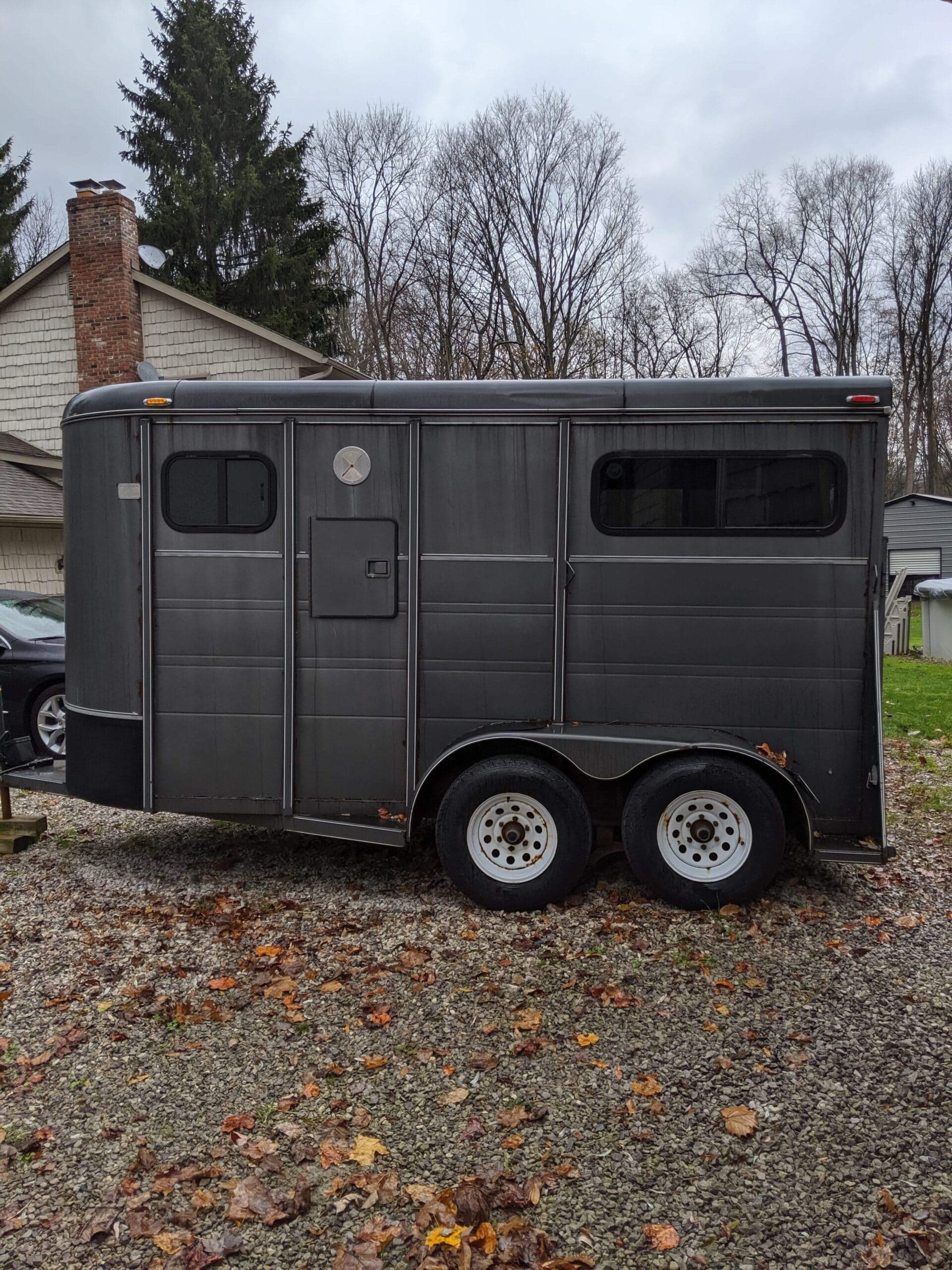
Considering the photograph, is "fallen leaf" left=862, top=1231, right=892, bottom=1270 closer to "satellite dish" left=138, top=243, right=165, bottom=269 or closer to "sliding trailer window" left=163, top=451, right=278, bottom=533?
"sliding trailer window" left=163, top=451, right=278, bottom=533

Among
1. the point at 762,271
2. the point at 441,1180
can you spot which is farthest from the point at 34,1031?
the point at 762,271

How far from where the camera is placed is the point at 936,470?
39.9 m

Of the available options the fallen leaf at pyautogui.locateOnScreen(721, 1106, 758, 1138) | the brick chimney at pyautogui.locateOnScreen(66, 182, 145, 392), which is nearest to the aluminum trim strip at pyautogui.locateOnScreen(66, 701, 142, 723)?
the fallen leaf at pyautogui.locateOnScreen(721, 1106, 758, 1138)

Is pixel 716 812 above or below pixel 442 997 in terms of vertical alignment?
above

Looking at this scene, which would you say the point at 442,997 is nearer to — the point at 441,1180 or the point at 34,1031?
the point at 441,1180

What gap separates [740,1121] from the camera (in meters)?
3.18

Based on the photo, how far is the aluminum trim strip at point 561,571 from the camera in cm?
487

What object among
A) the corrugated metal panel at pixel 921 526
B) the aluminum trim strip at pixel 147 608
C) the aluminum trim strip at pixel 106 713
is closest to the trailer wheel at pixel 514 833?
the aluminum trim strip at pixel 147 608

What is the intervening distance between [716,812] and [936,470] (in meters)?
40.4

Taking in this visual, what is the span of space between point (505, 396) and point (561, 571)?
966mm

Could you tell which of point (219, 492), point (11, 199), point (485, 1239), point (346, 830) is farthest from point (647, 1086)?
point (11, 199)

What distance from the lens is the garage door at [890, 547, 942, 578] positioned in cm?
2803

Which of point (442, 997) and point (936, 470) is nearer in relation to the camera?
point (442, 997)

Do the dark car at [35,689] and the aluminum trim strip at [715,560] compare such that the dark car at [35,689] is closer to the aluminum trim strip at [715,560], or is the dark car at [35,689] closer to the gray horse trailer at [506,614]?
the gray horse trailer at [506,614]
